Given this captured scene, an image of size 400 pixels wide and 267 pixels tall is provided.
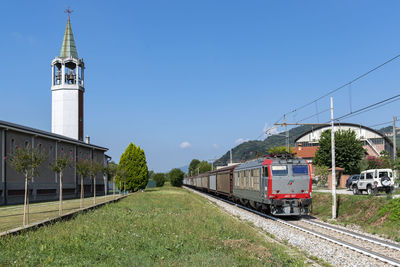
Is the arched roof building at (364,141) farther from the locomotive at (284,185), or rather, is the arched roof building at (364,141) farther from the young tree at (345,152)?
the locomotive at (284,185)

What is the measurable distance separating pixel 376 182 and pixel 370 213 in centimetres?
1095

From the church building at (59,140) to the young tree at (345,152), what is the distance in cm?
3238

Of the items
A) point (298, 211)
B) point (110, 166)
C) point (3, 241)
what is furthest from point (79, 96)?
point (3, 241)

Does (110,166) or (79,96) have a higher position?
(79,96)

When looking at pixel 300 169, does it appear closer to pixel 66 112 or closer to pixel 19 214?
pixel 19 214

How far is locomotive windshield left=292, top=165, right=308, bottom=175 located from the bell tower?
45.7 m

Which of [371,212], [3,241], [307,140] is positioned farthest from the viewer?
[307,140]

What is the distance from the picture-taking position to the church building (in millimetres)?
32219

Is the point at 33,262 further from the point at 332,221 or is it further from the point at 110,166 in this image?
Result: the point at 110,166

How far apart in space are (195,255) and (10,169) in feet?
91.5

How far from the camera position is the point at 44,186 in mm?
38250

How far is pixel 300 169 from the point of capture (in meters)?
21.8

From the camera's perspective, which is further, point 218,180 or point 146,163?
point 146,163

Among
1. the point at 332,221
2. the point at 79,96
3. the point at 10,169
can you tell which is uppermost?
the point at 79,96
